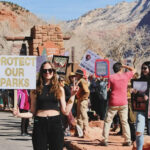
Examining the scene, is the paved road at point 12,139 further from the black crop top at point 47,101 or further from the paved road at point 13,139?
the black crop top at point 47,101

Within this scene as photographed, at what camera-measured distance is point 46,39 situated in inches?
649

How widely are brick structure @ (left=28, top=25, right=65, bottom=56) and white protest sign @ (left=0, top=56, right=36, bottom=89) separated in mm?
7680

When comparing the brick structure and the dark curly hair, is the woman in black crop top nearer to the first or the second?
the dark curly hair

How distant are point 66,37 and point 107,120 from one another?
8125 millimetres

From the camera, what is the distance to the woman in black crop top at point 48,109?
18.2 ft

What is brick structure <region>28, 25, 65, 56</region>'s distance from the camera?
16281mm

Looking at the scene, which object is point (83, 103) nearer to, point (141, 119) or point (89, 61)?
point (141, 119)

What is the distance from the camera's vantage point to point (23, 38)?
16.9m

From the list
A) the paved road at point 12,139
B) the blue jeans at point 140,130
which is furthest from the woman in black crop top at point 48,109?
the paved road at point 12,139

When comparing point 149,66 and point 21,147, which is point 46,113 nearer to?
point 149,66

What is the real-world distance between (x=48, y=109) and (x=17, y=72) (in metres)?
2.81

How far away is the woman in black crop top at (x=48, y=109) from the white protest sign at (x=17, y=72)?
238 centimetres

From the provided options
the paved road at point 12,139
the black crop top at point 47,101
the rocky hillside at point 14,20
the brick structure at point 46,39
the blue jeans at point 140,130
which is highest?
the rocky hillside at point 14,20

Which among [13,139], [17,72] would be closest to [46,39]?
[13,139]
